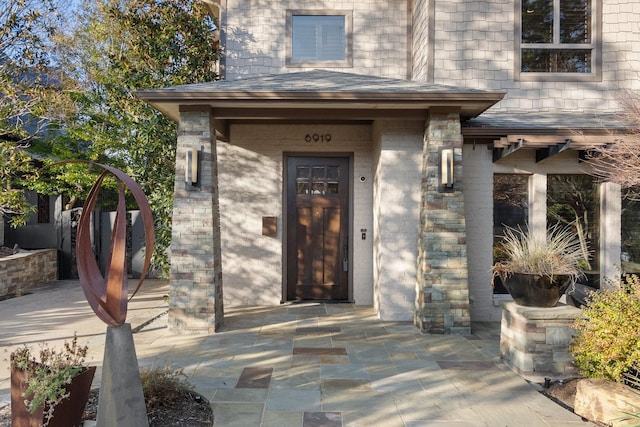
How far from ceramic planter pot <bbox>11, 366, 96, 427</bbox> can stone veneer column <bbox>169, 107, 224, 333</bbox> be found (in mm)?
2751

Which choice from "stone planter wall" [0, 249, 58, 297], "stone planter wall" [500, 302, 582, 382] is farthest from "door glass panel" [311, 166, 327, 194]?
"stone planter wall" [0, 249, 58, 297]

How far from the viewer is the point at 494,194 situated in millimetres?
6723

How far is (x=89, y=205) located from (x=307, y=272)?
494 centimetres

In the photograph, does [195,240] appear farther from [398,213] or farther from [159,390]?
[398,213]

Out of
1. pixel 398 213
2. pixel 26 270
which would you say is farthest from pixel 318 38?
pixel 26 270

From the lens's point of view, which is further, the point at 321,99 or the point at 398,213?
the point at 398,213

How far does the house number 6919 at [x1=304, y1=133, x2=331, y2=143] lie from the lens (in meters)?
7.68

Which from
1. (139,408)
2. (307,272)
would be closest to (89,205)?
(139,408)

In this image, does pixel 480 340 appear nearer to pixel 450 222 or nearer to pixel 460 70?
pixel 450 222

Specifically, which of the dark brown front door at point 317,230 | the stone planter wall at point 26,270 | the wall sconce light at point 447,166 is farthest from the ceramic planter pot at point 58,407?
the stone planter wall at point 26,270

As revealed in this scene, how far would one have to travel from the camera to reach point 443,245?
5.93 m

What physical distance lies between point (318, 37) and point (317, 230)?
11.2 ft

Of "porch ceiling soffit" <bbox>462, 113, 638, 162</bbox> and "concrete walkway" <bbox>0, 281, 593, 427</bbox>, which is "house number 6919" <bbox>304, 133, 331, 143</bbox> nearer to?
"porch ceiling soffit" <bbox>462, 113, 638, 162</bbox>

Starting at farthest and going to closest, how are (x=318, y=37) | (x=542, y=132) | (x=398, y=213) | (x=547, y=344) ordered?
(x=318, y=37), (x=398, y=213), (x=542, y=132), (x=547, y=344)
